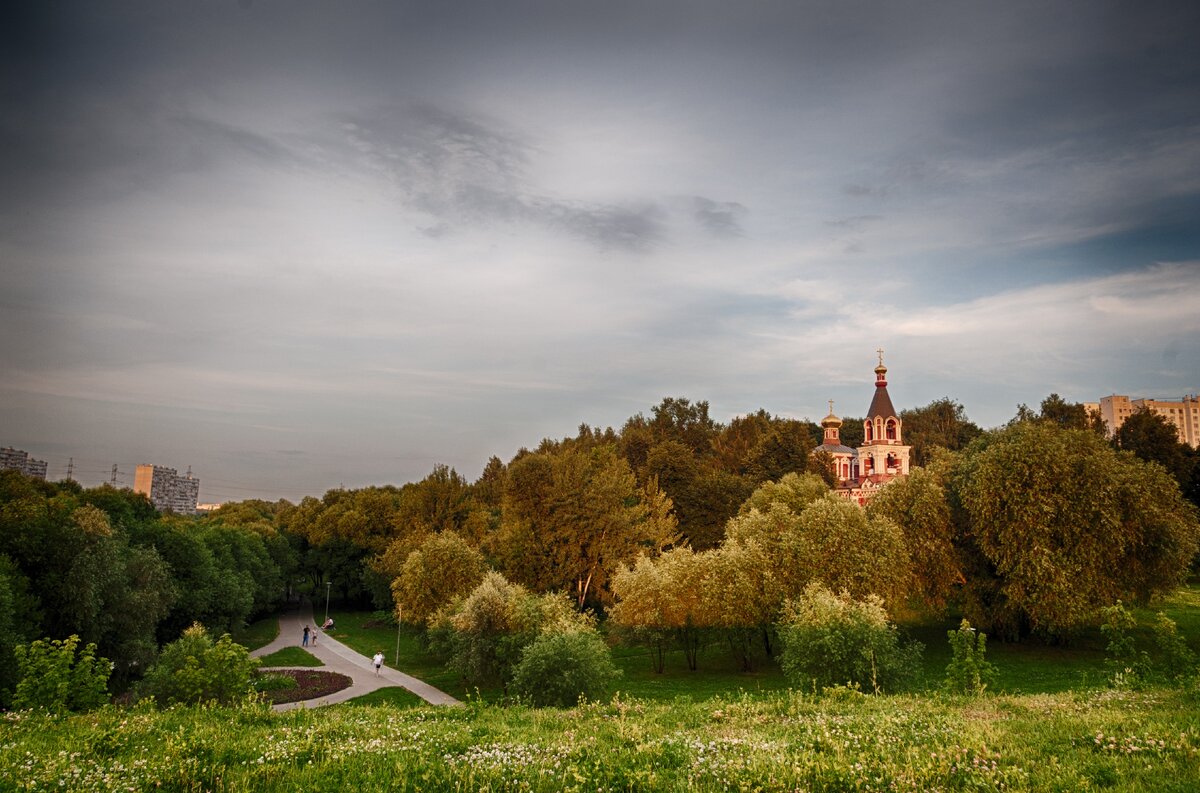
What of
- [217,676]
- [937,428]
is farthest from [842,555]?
[937,428]

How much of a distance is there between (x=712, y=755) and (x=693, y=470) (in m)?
63.5

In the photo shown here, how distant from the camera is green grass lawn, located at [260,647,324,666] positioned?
142 ft

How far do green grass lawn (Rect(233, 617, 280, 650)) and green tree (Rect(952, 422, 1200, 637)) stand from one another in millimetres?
49278

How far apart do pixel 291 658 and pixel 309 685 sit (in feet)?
37.2

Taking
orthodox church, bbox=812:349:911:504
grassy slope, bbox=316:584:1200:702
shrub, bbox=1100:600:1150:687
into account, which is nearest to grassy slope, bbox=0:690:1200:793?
shrub, bbox=1100:600:1150:687

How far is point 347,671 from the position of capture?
40.2 metres

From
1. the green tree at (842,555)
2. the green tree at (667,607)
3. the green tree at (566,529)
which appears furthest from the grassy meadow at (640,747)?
the green tree at (566,529)

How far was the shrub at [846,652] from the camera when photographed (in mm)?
20203

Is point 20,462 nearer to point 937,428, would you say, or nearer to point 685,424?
point 685,424

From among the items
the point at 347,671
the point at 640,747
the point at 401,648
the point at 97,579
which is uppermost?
the point at 640,747

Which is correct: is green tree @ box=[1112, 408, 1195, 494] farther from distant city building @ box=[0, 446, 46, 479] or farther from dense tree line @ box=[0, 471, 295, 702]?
distant city building @ box=[0, 446, 46, 479]

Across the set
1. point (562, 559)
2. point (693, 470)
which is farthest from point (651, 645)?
point (693, 470)

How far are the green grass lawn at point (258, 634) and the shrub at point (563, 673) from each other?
36204 millimetres

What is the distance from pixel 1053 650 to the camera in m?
33.0
